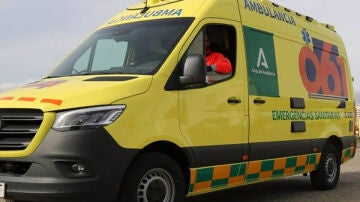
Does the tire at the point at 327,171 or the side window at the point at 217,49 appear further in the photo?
the tire at the point at 327,171

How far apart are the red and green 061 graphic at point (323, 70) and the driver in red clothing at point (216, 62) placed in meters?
2.30

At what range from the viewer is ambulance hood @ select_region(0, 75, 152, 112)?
4699 millimetres

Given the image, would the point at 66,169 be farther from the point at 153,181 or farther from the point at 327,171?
the point at 327,171

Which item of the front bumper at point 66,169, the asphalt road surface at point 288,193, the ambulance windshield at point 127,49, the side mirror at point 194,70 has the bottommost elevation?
the asphalt road surface at point 288,193

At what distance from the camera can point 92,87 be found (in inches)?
195

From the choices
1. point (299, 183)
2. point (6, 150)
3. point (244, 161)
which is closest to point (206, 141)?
point (244, 161)

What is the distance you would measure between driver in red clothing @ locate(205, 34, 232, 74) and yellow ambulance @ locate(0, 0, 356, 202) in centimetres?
2

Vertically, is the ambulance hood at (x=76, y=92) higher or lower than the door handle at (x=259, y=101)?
higher

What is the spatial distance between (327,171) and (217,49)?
3.77 metres

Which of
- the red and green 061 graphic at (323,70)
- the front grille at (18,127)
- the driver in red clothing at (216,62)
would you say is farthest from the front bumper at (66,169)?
the red and green 061 graphic at (323,70)

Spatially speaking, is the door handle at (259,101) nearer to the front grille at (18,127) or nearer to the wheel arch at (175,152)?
the wheel arch at (175,152)

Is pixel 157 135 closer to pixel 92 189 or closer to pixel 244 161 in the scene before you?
pixel 92 189

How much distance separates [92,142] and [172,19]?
2061mm

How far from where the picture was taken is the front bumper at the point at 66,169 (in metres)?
4.57
